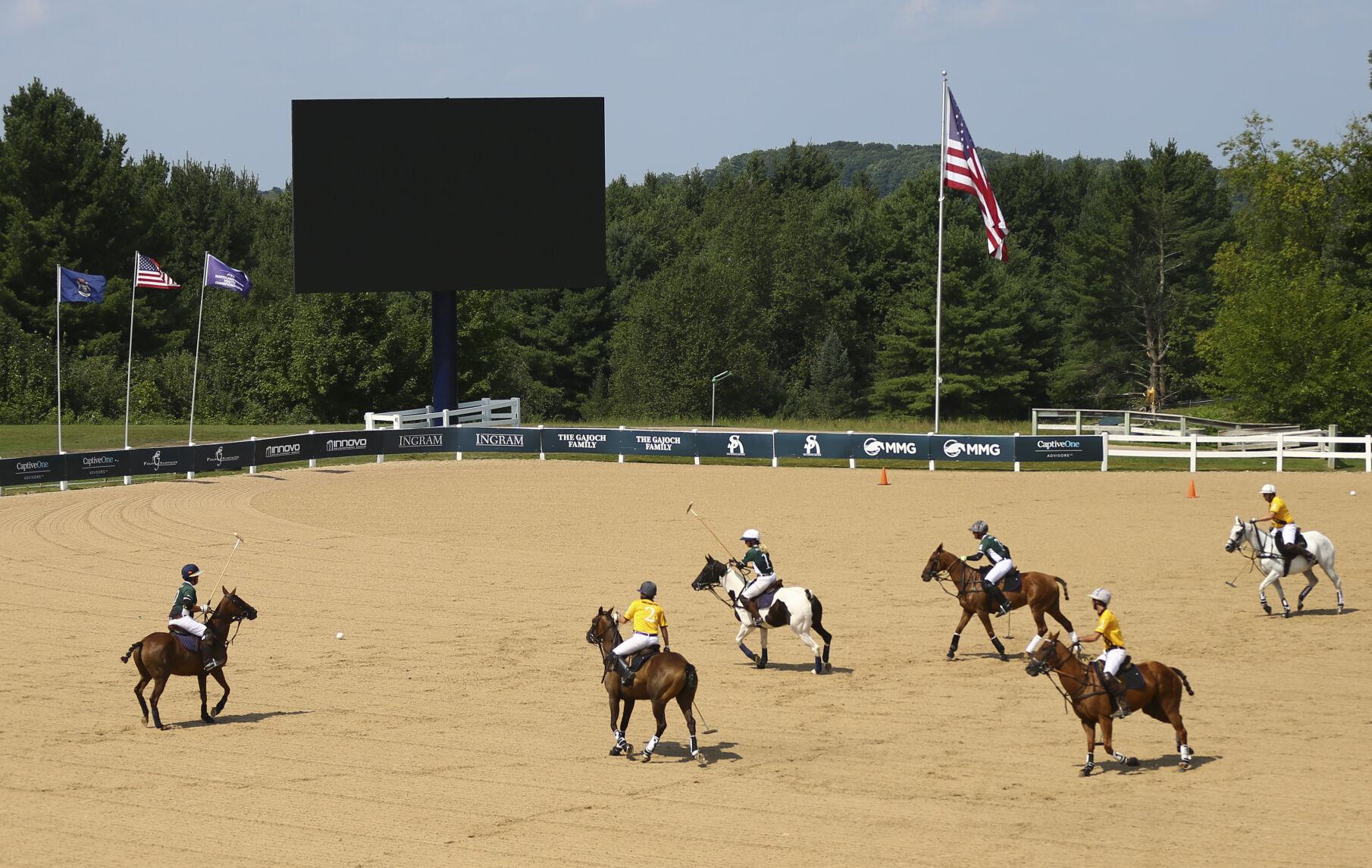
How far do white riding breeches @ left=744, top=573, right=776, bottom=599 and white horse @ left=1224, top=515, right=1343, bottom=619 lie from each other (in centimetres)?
872

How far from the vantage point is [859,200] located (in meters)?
112

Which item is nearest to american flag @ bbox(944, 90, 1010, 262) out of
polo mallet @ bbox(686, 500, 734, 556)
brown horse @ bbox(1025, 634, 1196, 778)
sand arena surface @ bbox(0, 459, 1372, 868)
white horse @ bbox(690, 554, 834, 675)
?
sand arena surface @ bbox(0, 459, 1372, 868)

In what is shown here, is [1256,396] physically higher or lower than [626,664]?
higher

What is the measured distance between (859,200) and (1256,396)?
61.4m

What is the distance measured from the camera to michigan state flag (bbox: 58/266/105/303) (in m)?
43.9

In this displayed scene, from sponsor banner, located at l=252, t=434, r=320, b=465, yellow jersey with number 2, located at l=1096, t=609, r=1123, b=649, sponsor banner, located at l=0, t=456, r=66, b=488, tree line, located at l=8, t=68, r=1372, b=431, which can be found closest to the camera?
yellow jersey with number 2, located at l=1096, t=609, r=1123, b=649

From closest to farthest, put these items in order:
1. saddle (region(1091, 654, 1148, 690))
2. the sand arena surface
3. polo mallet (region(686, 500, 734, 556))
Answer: the sand arena surface
saddle (region(1091, 654, 1148, 690))
polo mallet (region(686, 500, 734, 556))

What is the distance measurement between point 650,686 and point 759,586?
474 centimetres

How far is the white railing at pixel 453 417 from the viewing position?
5278 centimetres

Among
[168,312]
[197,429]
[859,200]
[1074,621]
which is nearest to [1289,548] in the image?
[1074,621]

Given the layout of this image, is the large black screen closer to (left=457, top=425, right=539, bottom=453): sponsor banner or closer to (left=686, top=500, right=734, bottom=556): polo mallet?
(left=457, top=425, right=539, bottom=453): sponsor banner

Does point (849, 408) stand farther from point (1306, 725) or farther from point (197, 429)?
point (1306, 725)

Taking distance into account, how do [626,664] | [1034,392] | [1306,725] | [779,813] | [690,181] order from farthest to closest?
1. [690,181]
2. [1034,392]
3. [1306,725]
4. [626,664]
5. [779,813]

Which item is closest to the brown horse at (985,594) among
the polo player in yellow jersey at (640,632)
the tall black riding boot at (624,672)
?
the polo player in yellow jersey at (640,632)
